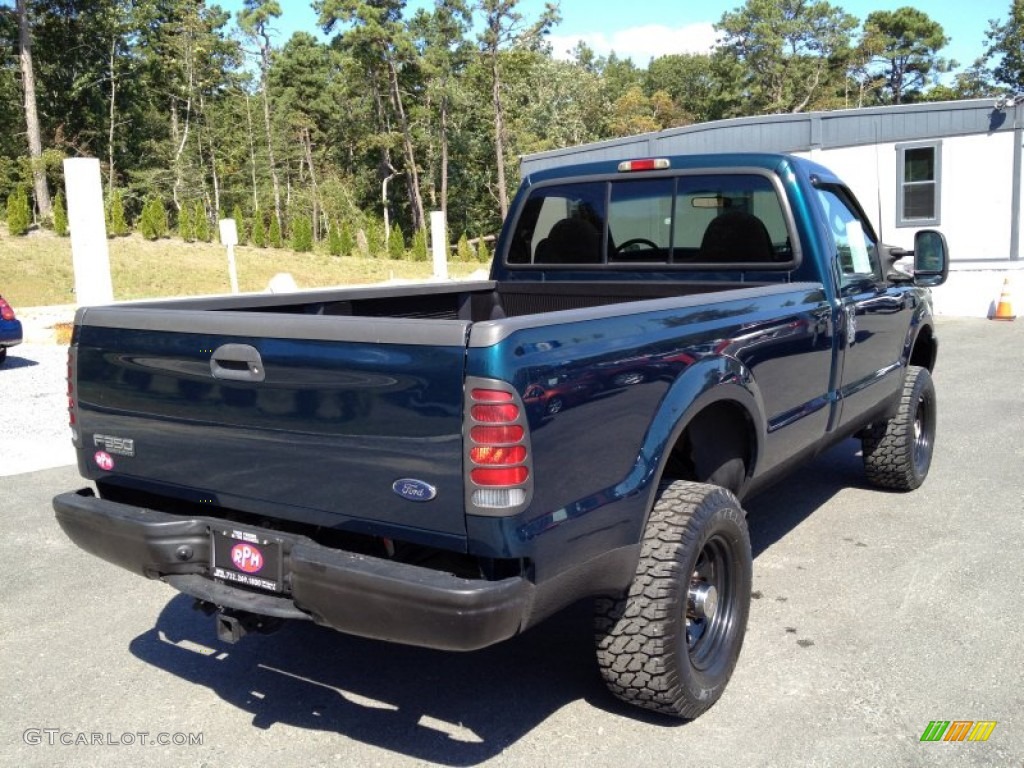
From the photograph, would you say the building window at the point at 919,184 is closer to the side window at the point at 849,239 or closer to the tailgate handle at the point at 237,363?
the side window at the point at 849,239

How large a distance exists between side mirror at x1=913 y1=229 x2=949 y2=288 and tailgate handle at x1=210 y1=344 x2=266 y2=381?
4.08 metres

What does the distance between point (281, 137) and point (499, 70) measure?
12868mm

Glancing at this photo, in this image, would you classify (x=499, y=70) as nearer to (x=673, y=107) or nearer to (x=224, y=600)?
(x=673, y=107)

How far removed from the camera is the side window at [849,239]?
4.64m

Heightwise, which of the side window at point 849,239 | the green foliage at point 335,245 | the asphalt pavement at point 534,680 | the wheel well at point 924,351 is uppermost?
the green foliage at point 335,245

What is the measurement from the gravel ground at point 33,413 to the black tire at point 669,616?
18.1 feet

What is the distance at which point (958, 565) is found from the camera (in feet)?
15.1

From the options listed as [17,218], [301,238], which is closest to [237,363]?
[17,218]

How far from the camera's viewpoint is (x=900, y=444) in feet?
18.4

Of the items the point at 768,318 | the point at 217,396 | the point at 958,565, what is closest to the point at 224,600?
the point at 217,396

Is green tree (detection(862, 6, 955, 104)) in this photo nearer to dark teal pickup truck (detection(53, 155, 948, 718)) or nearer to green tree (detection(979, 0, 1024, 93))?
green tree (detection(979, 0, 1024, 93))

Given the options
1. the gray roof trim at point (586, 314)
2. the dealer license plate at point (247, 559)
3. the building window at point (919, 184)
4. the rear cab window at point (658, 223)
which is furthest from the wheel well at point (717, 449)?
the building window at point (919, 184)

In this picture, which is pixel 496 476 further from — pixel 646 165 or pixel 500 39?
pixel 500 39

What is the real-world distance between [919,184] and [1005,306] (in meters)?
3.19
